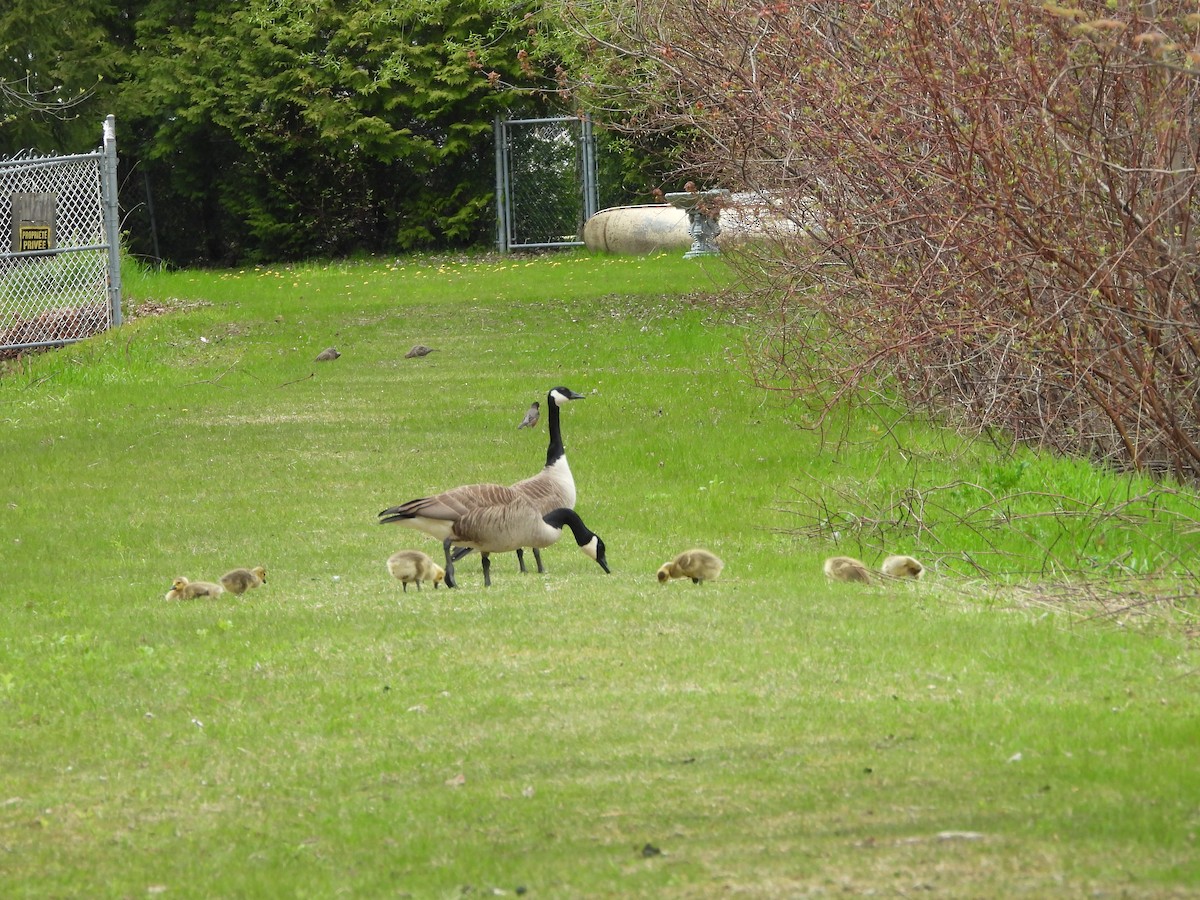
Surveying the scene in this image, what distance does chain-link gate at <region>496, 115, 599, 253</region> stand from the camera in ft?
131

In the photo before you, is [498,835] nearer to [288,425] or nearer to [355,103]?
[288,425]

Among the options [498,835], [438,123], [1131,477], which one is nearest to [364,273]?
[438,123]

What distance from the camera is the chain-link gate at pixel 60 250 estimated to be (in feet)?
78.0

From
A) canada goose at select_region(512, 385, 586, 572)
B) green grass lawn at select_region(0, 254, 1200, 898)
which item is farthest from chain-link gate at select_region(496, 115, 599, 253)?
canada goose at select_region(512, 385, 586, 572)

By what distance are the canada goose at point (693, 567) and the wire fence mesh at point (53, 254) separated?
16.7 m

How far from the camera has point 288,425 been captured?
57.8 ft

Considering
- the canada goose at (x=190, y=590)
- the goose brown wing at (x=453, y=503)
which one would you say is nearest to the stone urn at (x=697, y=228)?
the goose brown wing at (x=453, y=503)

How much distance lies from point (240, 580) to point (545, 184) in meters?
31.1

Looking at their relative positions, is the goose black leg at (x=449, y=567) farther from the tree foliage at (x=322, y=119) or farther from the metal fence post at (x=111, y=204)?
the tree foliage at (x=322, y=119)

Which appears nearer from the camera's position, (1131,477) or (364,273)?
(1131,477)

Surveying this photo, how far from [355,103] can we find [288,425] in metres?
23.6

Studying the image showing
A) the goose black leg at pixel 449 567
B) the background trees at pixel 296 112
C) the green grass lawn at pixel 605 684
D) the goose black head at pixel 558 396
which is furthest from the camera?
the background trees at pixel 296 112

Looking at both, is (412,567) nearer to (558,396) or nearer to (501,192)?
(558,396)

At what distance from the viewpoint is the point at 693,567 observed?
959 centimetres
